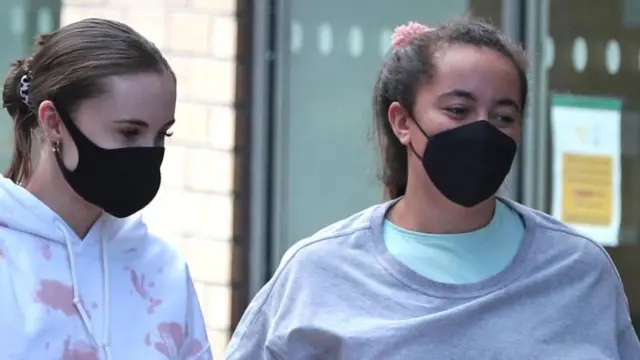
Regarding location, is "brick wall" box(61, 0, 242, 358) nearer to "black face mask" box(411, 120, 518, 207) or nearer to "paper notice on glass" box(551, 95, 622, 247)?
"paper notice on glass" box(551, 95, 622, 247)

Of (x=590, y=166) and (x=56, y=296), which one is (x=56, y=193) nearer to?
(x=56, y=296)

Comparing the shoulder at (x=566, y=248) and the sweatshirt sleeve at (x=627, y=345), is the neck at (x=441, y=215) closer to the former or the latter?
the shoulder at (x=566, y=248)

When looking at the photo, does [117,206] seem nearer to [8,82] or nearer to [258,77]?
[8,82]

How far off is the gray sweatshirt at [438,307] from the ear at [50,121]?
57cm

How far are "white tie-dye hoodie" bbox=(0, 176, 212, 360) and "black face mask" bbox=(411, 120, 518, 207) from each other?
1.95 feet

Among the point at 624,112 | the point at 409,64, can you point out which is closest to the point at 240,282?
the point at 624,112

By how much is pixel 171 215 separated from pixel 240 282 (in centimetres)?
39

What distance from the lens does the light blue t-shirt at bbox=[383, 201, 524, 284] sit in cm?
275

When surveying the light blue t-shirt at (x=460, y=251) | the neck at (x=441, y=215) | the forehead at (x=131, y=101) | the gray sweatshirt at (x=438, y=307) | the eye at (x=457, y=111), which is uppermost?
the forehead at (x=131, y=101)

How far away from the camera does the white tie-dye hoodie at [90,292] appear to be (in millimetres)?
2568

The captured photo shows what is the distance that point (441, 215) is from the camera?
111 inches

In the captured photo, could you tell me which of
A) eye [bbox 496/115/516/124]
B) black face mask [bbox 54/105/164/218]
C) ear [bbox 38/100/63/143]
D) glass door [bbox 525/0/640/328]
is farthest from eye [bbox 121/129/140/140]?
glass door [bbox 525/0/640/328]

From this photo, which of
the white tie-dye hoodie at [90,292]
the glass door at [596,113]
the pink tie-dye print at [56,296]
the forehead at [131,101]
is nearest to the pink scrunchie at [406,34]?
the forehead at [131,101]

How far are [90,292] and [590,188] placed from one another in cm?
286
